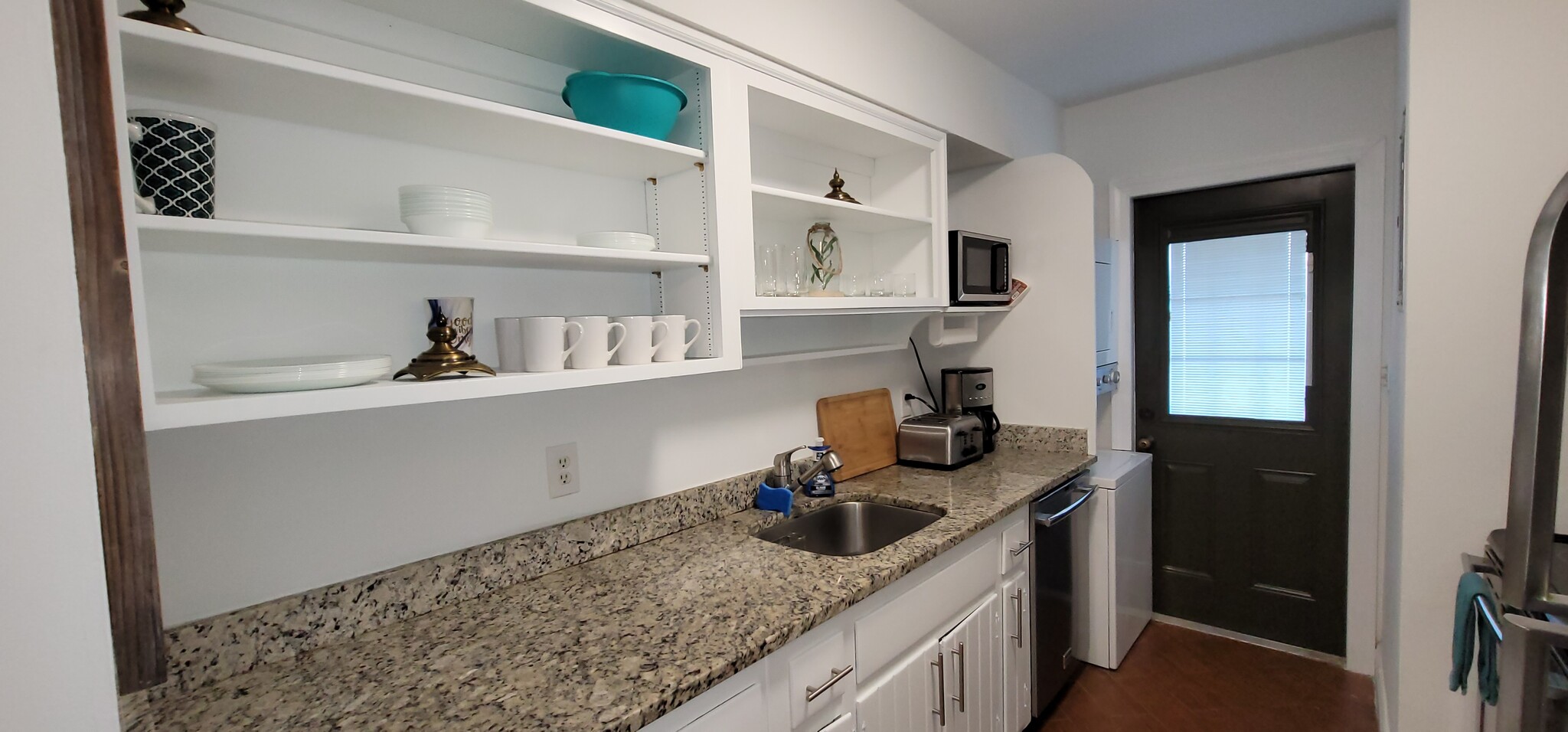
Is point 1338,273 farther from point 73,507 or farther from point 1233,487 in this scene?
point 73,507

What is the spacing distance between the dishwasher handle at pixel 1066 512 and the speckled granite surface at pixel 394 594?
1166 millimetres

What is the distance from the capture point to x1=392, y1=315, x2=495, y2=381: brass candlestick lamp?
3.51 ft

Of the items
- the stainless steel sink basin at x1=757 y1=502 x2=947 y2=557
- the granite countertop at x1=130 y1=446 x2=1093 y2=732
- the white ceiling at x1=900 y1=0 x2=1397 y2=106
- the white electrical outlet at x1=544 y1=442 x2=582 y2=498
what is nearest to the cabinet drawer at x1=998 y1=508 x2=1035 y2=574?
the stainless steel sink basin at x1=757 y1=502 x2=947 y2=557

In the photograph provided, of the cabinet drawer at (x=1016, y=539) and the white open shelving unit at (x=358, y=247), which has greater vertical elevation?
the white open shelving unit at (x=358, y=247)

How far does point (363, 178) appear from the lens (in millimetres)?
1162

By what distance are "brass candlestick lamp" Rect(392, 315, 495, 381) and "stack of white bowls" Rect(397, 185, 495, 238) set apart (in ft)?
0.52

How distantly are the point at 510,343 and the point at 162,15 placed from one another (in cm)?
64

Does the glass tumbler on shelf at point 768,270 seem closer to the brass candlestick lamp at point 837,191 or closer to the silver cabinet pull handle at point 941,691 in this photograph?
the brass candlestick lamp at point 837,191

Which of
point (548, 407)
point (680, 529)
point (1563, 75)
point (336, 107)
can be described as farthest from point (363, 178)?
point (1563, 75)

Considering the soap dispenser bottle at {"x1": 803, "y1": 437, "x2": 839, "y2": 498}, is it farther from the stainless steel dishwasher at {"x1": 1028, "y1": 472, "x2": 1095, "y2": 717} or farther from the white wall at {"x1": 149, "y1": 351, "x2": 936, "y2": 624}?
the stainless steel dishwasher at {"x1": 1028, "y1": 472, "x2": 1095, "y2": 717}

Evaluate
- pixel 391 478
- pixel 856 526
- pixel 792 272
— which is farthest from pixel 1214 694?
pixel 391 478

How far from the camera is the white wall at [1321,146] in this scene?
2.40m

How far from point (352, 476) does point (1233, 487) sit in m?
3.25

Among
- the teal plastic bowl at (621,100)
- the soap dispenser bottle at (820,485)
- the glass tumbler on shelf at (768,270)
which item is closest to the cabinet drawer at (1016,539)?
the soap dispenser bottle at (820,485)
